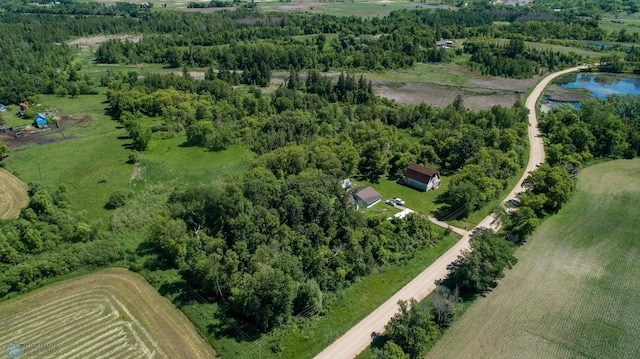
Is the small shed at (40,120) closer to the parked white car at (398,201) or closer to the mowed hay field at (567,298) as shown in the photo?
the parked white car at (398,201)

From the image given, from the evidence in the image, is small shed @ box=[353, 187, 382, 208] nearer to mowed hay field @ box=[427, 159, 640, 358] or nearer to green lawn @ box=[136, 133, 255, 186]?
mowed hay field @ box=[427, 159, 640, 358]

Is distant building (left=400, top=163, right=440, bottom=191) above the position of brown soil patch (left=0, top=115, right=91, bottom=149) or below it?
above

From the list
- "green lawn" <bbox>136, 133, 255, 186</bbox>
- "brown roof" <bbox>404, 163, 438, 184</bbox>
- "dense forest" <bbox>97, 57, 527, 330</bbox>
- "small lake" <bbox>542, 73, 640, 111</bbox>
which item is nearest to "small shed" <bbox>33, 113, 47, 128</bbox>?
"dense forest" <bbox>97, 57, 527, 330</bbox>

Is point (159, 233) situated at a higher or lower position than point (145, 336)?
higher

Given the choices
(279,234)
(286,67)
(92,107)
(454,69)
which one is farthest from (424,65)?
(279,234)

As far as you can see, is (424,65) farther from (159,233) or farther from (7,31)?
(7,31)

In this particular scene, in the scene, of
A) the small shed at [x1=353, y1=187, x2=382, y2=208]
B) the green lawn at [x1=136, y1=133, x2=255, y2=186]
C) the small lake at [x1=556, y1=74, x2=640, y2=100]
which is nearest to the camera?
the small shed at [x1=353, y1=187, x2=382, y2=208]

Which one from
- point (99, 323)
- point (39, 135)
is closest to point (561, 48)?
point (39, 135)
